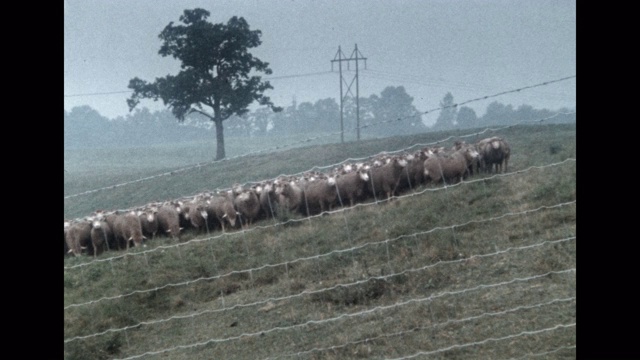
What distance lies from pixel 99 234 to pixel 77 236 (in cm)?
37

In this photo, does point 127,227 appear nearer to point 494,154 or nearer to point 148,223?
point 148,223

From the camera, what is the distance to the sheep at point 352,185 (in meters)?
10.8

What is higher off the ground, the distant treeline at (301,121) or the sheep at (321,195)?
the distant treeline at (301,121)

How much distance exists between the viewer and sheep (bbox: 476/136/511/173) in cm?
1156

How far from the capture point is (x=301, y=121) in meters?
12.3

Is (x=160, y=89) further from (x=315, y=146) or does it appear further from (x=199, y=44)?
(x=315, y=146)

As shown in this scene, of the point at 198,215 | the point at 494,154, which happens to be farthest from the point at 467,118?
the point at 198,215

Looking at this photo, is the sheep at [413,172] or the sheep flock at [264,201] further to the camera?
the sheep at [413,172]

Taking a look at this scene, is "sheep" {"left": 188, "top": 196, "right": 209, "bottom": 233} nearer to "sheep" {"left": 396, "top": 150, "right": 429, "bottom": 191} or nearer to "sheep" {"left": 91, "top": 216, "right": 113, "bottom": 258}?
"sheep" {"left": 91, "top": 216, "right": 113, "bottom": 258}

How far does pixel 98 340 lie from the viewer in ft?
20.1

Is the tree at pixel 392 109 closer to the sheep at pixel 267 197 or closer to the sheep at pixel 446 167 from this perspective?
the sheep at pixel 446 167

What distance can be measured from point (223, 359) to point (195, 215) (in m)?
6.24

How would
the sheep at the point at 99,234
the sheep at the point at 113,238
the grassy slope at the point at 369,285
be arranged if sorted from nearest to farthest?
1. the grassy slope at the point at 369,285
2. the sheep at the point at 99,234
3. the sheep at the point at 113,238

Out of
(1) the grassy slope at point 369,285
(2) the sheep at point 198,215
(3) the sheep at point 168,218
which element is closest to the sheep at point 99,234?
(1) the grassy slope at point 369,285
